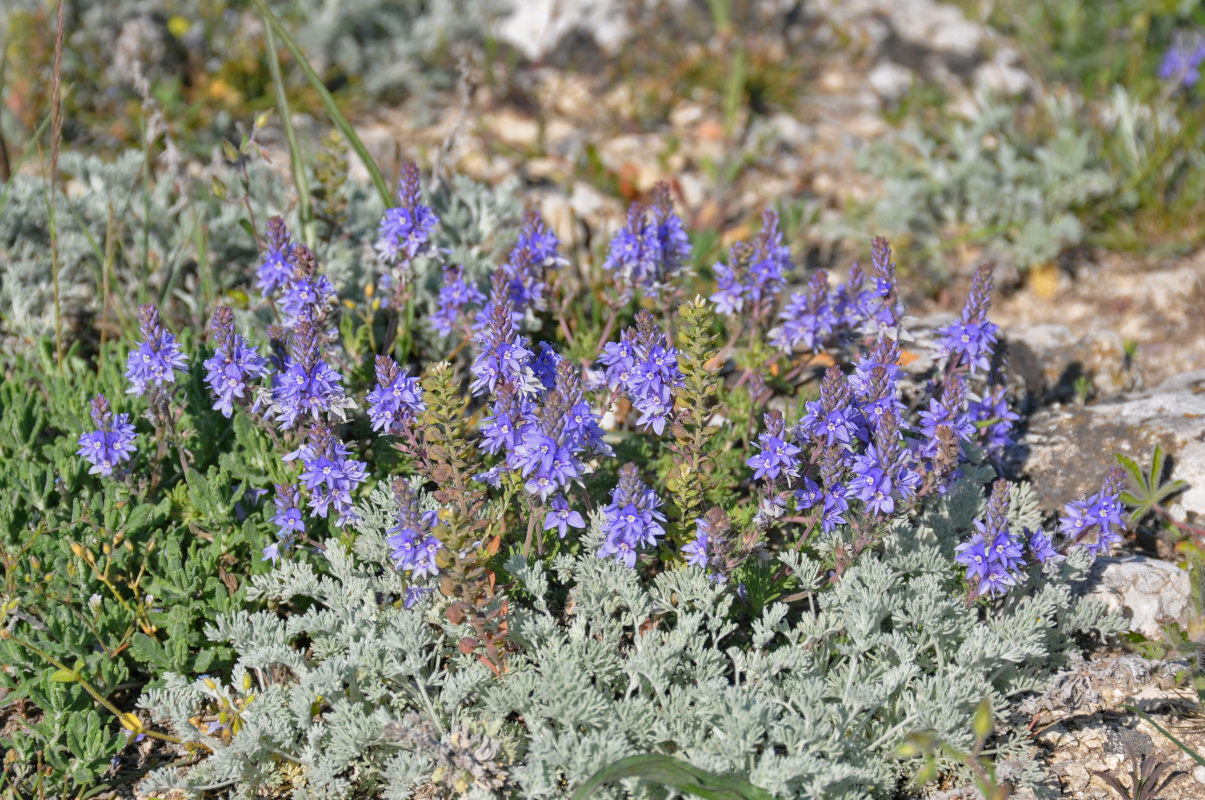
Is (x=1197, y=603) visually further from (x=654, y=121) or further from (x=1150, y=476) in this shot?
(x=654, y=121)

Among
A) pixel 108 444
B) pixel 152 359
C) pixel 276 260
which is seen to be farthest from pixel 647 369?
pixel 108 444

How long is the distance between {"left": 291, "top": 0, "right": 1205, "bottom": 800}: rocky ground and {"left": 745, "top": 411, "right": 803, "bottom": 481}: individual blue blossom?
1188 millimetres

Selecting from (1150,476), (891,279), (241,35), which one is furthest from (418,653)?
(241,35)

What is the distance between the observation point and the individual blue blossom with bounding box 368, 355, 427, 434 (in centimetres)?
336

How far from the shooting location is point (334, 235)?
5199mm

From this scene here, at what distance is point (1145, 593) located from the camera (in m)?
3.98

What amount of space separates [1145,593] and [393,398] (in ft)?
9.74

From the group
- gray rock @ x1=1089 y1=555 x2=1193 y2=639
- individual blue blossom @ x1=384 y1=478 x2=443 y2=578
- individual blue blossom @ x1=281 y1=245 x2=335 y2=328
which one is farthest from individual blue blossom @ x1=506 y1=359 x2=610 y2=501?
gray rock @ x1=1089 y1=555 x2=1193 y2=639

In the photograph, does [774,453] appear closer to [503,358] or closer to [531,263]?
[503,358]

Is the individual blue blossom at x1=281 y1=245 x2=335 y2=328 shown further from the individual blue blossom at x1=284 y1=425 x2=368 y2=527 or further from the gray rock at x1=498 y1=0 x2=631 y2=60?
the gray rock at x1=498 y1=0 x2=631 y2=60

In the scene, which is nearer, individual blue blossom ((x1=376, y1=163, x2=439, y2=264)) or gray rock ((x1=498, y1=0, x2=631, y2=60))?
individual blue blossom ((x1=376, y1=163, x2=439, y2=264))

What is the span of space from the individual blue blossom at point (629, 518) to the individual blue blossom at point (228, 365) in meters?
1.34

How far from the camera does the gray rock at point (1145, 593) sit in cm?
395

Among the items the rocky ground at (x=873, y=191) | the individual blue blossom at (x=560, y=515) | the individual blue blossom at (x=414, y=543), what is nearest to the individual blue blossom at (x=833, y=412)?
the individual blue blossom at (x=560, y=515)
